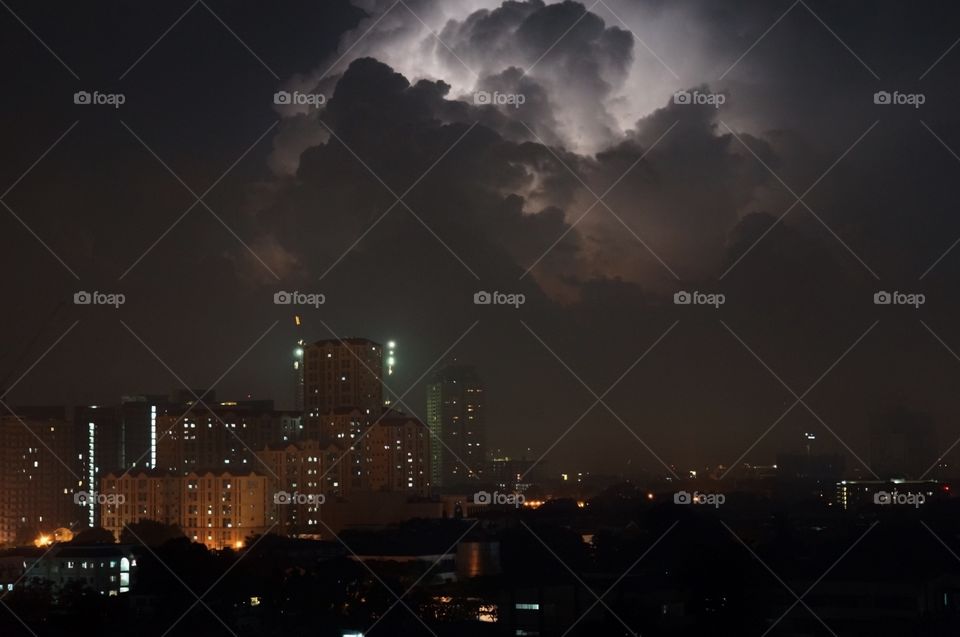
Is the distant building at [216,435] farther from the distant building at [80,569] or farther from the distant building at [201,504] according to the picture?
the distant building at [80,569]

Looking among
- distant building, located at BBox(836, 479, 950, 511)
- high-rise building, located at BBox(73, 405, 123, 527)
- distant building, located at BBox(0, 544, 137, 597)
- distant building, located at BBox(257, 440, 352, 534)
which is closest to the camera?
distant building, located at BBox(0, 544, 137, 597)

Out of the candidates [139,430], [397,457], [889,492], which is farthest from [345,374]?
[889,492]

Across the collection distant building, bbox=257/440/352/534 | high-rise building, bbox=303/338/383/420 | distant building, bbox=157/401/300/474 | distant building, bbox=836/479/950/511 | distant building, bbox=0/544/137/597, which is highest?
high-rise building, bbox=303/338/383/420

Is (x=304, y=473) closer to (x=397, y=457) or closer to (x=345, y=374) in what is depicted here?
(x=397, y=457)

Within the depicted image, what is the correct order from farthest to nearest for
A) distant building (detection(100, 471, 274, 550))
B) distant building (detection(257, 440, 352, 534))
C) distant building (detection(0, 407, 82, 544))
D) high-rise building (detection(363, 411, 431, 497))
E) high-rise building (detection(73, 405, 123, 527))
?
high-rise building (detection(73, 405, 123, 527))
high-rise building (detection(363, 411, 431, 497))
distant building (detection(0, 407, 82, 544))
distant building (detection(257, 440, 352, 534))
distant building (detection(100, 471, 274, 550))

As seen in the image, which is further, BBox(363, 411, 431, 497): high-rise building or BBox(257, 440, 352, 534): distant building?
BBox(363, 411, 431, 497): high-rise building

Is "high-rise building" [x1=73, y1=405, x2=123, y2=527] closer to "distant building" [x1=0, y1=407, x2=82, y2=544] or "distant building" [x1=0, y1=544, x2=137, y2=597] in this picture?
"distant building" [x1=0, y1=407, x2=82, y2=544]

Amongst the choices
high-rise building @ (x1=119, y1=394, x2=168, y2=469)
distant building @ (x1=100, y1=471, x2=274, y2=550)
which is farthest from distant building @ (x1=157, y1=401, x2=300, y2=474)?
distant building @ (x1=100, y1=471, x2=274, y2=550)

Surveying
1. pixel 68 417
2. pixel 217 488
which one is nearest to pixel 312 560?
pixel 217 488

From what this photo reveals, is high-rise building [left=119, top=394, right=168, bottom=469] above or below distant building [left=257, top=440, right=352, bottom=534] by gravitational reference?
above
